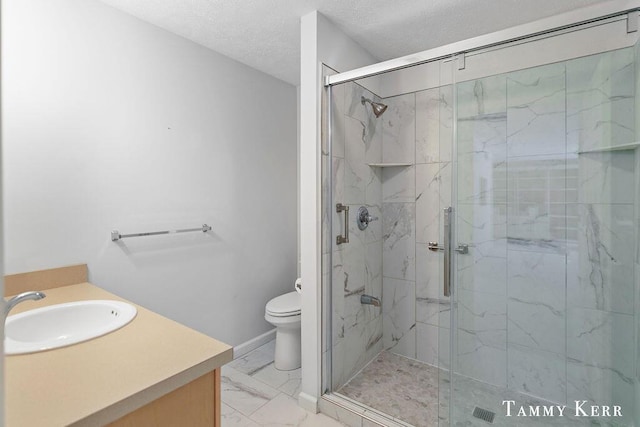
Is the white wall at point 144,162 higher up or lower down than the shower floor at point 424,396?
higher up

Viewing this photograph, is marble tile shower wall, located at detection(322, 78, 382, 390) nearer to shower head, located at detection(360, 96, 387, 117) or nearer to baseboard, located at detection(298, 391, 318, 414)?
shower head, located at detection(360, 96, 387, 117)

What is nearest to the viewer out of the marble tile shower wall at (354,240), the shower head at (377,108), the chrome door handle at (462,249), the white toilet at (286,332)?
the chrome door handle at (462,249)

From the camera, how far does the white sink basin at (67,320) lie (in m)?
1.21

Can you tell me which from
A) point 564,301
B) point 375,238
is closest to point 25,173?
point 375,238

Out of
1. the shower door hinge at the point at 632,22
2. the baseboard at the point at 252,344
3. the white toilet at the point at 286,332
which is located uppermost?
the shower door hinge at the point at 632,22

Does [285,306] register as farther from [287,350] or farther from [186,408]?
[186,408]

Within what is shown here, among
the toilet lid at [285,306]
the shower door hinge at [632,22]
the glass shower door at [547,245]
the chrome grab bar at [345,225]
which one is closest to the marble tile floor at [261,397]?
the toilet lid at [285,306]

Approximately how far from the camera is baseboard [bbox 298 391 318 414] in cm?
196

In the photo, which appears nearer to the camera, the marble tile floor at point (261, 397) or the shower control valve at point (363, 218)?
the marble tile floor at point (261, 397)

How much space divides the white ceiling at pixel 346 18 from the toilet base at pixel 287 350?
204cm

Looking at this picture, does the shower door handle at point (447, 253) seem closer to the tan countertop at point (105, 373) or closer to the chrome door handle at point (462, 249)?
the chrome door handle at point (462, 249)

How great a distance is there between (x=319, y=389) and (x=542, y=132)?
1.83 metres

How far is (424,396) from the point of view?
211 centimetres

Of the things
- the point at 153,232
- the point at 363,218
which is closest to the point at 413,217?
the point at 363,218
